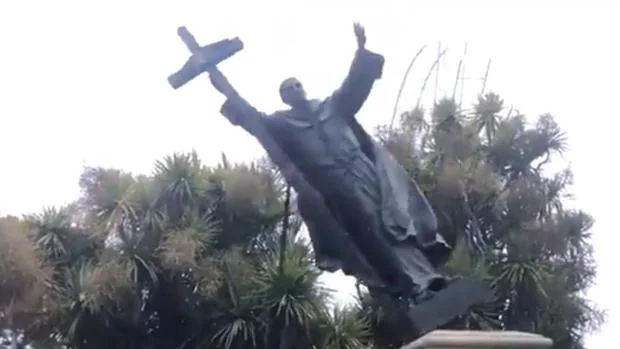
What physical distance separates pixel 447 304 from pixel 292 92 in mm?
1881

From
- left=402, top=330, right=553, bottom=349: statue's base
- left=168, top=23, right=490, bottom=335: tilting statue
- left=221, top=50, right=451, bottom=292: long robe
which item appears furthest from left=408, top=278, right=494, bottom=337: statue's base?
left=402, top=330, right=553, bottom=349: statue's base

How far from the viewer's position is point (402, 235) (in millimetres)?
7535

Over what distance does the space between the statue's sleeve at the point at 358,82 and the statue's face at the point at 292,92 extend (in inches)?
9.2

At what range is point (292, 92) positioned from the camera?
320 inches

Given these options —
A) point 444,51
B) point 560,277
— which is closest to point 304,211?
point 560,277

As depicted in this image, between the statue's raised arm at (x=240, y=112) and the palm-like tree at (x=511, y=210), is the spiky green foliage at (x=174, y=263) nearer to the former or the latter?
the palm-like tree at (x=511, y=210)

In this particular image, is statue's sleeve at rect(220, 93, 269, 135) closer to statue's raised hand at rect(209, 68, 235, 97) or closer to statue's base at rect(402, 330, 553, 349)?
statue's raised hand at rect(209, 68, 235, 97)

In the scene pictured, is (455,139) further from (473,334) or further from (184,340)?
(473,334)

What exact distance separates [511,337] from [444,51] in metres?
16.3

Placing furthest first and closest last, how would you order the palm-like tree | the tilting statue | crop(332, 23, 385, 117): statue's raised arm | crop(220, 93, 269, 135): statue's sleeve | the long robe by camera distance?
the palm-like tree → crop(220, 93, 269, 135): statue's sleeve → crop(332, 23, 385, 117): statue's raised arm → the long robe → the tilting statue

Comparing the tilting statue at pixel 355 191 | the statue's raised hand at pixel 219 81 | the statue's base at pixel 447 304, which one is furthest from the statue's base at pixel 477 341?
the statue's raised hand at pixel 219 81

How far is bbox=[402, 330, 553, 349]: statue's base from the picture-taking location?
21.5ft

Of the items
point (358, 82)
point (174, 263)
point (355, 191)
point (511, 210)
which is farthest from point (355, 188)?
point (511, 210)

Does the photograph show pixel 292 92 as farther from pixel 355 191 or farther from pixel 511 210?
pixel 511 210
